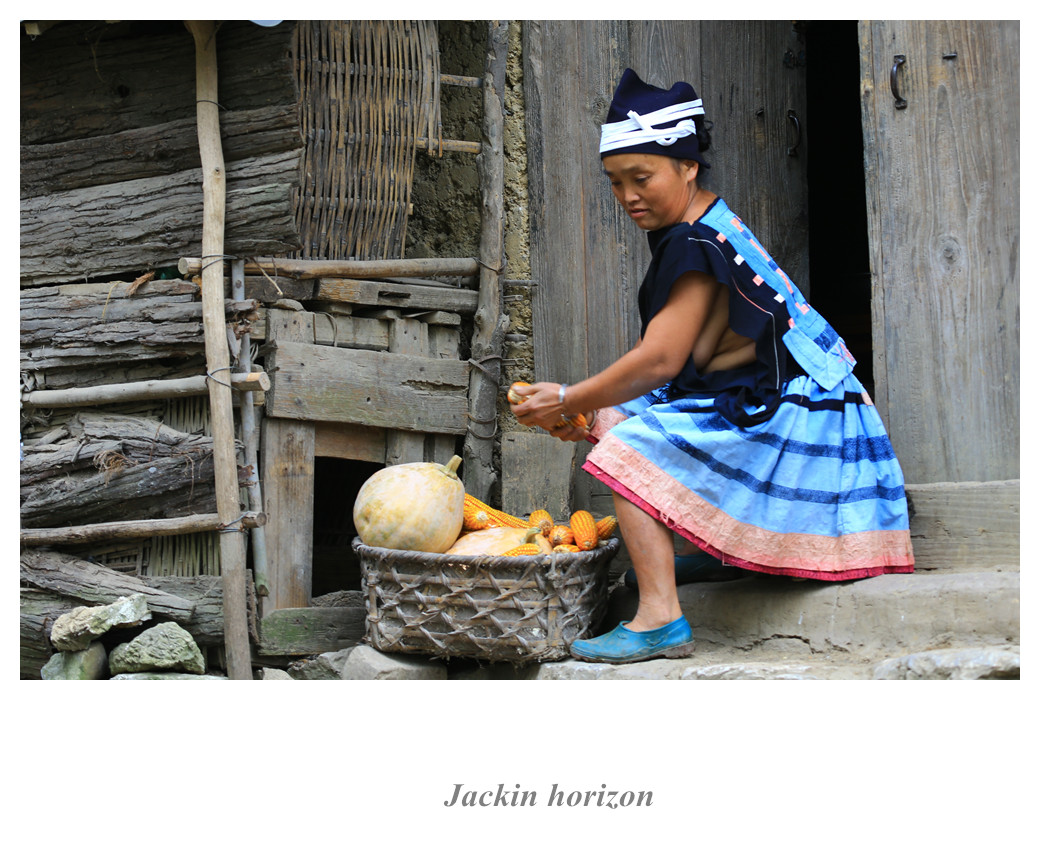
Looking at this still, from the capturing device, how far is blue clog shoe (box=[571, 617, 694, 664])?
2.74m

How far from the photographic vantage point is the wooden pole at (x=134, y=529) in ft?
11.6

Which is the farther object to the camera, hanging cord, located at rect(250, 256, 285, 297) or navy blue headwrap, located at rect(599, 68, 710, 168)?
hanging cord, located at rect(250, 256, 285, 297)

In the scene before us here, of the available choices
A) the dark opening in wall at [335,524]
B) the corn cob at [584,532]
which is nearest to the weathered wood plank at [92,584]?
the dark opening in wall at [335,524]

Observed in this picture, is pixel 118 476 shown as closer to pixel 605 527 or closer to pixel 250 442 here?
pixel 250 442

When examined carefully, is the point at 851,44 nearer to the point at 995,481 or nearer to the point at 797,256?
the point at 797,256

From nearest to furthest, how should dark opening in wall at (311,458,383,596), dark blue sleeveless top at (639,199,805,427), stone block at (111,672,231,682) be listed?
dark blue sleeveless top at (639,199,805,427) → stone block at (111,672,231,682) → dark opening in wall at (311,458,383,596)

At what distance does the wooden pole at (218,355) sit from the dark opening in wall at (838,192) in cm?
313

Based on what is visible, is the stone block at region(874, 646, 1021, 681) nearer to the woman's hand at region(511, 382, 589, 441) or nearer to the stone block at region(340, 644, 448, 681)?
the woman's hand at region(511, 382, 589, 441)

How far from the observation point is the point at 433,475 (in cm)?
308

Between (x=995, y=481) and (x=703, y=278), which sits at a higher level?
(x=703, y=278)

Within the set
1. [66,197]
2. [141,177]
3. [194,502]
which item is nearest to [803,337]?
[194,502]

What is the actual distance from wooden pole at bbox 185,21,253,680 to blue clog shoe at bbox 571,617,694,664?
1.44 meters

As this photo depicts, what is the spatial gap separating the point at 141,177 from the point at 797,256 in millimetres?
2651

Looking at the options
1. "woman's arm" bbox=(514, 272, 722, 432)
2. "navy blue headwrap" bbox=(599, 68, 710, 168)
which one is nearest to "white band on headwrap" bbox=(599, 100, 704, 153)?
"navy blue headwrap" bbox=(599, 68, 710, 168)
